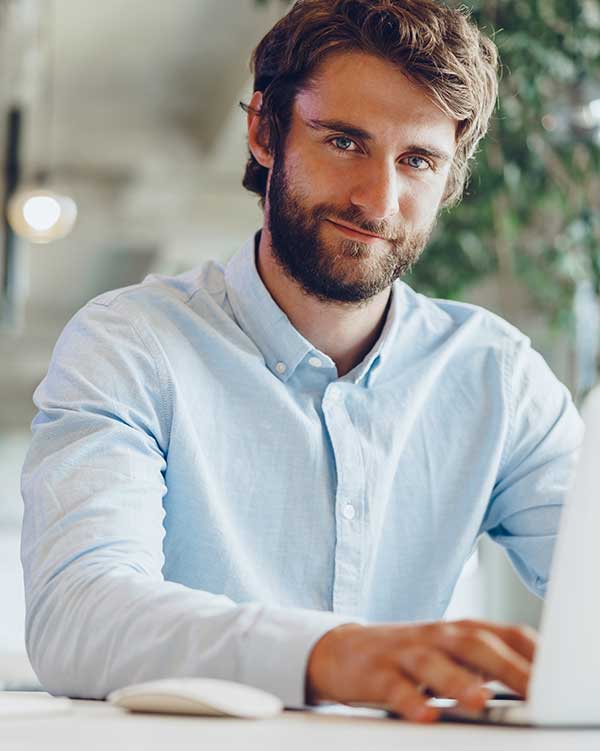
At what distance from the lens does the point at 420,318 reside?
171 cm

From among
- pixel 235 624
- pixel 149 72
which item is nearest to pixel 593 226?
pixel 235 624

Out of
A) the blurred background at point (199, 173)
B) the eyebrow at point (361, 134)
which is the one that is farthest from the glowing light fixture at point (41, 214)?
the eyebrow at point (361, 134)

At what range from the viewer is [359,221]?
59.4 inches

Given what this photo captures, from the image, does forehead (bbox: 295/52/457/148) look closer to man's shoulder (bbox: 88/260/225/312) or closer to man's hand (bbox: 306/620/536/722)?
man's shoulder (bbox: 88/260/225/312)

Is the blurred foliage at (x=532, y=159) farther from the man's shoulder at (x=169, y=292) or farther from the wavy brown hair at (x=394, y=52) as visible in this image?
the man's shoulder at (x=169, y=292)

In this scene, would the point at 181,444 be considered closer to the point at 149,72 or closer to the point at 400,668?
the point at 400,668

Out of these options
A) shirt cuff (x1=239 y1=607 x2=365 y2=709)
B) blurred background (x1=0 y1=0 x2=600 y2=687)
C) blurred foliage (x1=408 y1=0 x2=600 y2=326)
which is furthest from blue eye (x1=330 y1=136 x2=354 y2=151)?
blurred foliage (x1=408 y1=0 x2=600 y2=326)

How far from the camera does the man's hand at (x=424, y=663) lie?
0.80m

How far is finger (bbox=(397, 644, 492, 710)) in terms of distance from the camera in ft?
2.61

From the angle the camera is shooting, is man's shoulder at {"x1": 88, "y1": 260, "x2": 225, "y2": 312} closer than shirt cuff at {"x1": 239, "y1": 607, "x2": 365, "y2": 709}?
No

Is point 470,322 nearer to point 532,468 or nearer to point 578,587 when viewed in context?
point 532,468

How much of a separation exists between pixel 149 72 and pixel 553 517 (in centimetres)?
531

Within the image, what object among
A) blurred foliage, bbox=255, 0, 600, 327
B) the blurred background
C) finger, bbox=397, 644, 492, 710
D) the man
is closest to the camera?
finger, bbox=397, 644, 492, 710

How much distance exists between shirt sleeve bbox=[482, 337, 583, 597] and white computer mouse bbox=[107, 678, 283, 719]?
824 millimetres
